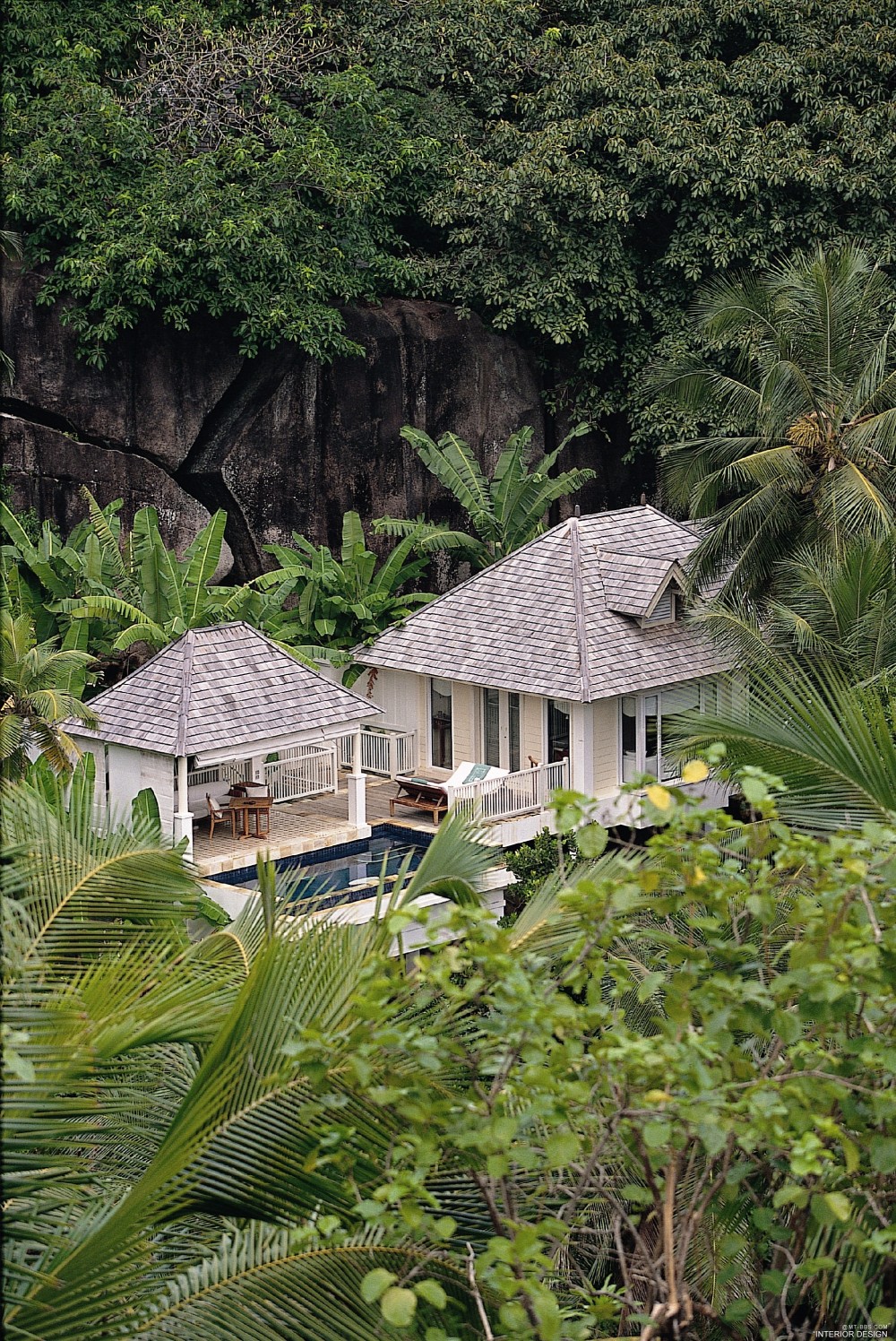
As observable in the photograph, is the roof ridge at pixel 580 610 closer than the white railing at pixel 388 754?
Yes

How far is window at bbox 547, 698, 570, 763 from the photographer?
891 inches

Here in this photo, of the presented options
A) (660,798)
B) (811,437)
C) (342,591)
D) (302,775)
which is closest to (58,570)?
(342,591)

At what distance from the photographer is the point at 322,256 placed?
1091 inches

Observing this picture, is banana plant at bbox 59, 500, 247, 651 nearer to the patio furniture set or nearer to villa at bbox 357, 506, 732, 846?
villa at bbox 357, 506, 732, 846

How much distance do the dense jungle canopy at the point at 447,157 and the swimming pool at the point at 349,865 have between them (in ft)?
32.5

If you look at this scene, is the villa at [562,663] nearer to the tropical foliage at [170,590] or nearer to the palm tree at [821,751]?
the tropical foliage at [170,590]

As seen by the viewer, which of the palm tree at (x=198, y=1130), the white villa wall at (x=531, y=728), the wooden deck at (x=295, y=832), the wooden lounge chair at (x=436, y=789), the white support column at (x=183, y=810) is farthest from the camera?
the white villa wall at (x=531, y=728)

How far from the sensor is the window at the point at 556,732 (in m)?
22.6

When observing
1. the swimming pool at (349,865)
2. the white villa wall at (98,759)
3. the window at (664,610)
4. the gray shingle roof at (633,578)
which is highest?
the gray shingle roof at (633,578)

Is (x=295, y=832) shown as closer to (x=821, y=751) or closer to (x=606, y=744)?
(x=606, y=744)

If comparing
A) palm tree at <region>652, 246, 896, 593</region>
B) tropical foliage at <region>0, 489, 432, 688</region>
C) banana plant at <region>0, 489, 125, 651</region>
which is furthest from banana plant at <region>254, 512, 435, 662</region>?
palm tree at <region>652, 246, 896, 593</region>

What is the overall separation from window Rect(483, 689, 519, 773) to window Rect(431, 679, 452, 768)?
2.70 feet

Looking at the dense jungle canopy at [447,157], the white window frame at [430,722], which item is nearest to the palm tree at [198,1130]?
the white window frame at [430,722]

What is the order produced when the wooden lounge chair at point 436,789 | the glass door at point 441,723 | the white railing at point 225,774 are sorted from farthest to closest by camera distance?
the glass door at point 441,723
the wooden lounge chair at point 436,789
the white railing at point 225,774
